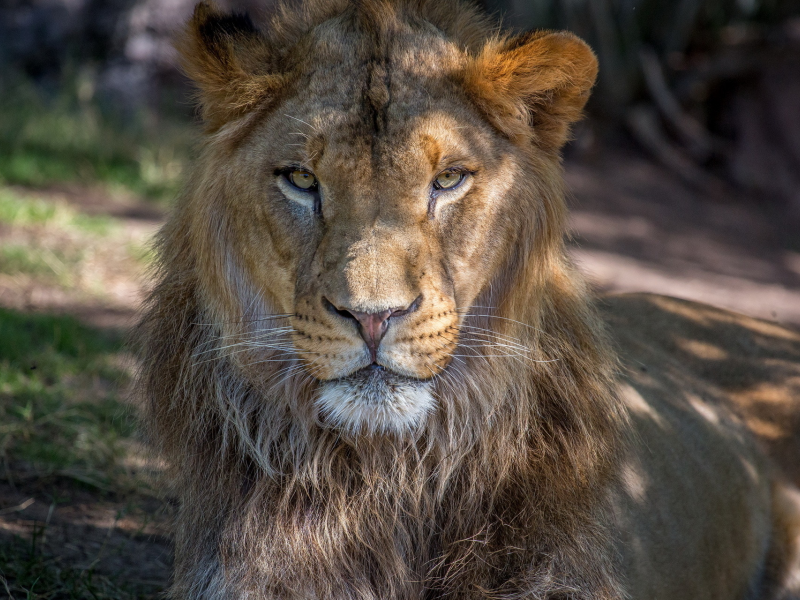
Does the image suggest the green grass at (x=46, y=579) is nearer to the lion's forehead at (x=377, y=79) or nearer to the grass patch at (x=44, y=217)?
the lion's forehead at (x=377, y=79)

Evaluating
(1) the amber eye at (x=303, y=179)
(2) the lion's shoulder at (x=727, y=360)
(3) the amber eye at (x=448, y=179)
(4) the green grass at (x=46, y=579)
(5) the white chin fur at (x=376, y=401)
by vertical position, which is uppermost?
(3) the amber eye at (x=448, y=179)

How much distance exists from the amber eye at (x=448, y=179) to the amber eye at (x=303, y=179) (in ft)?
1.07

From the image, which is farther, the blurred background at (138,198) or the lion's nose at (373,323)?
the blurred background at (138,198)

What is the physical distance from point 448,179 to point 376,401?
2.06 ft

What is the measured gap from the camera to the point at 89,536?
141 inches

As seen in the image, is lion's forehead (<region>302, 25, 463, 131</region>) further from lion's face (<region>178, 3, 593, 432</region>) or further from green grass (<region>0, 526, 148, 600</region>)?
green grass (<region>0, 526, 148, 600</region>)

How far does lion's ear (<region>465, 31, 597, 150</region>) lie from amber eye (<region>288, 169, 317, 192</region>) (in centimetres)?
50

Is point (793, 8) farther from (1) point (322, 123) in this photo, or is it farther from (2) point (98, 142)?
(1) point (322, 123)

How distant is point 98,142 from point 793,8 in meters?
7.99

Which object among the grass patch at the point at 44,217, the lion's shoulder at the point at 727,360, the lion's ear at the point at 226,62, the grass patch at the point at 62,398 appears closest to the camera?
the lion's ear at the point at 226,62

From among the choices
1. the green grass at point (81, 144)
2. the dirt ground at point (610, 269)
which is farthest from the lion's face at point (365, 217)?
the green grass at point (81, 144)

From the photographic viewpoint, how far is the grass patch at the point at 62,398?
4043mm

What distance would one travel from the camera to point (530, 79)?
2.57 metres

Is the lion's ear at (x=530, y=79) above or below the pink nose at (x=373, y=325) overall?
above
